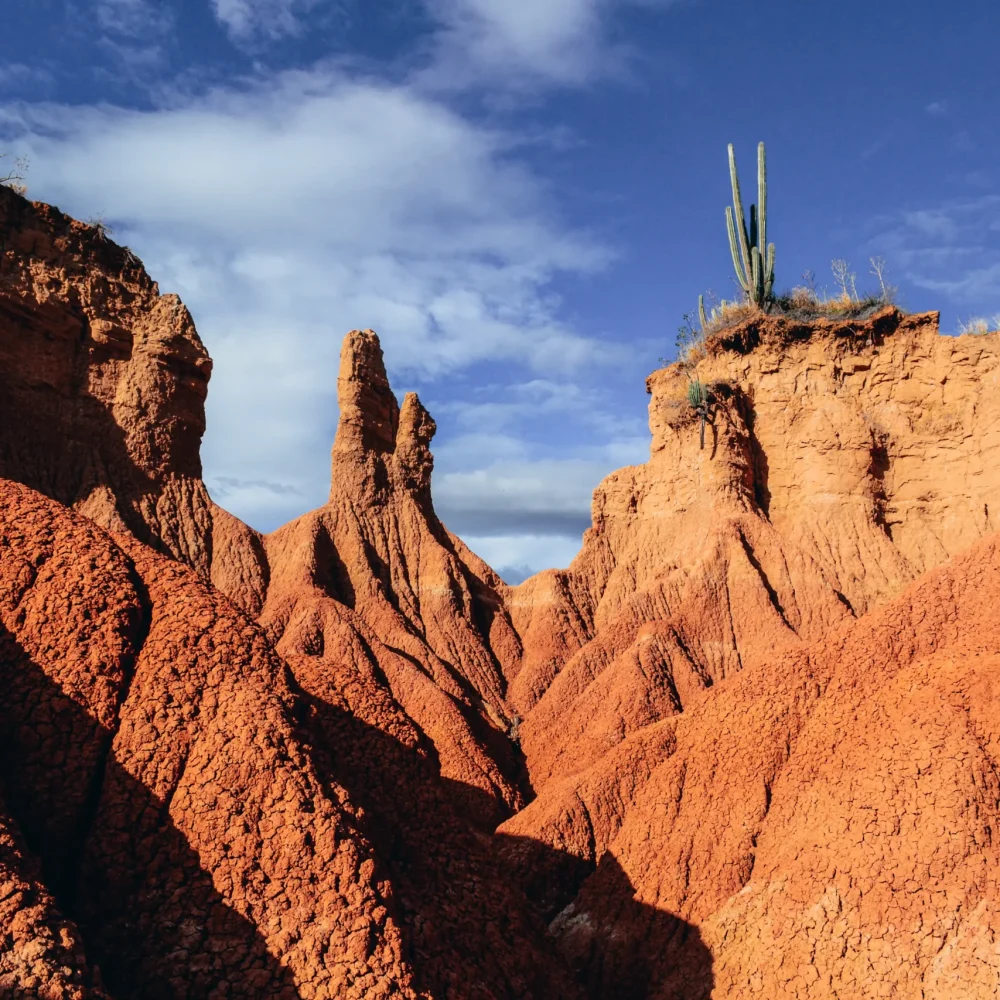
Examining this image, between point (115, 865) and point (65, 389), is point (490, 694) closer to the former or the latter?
point (65, 389)

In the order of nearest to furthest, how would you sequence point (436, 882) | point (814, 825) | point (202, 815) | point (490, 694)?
point (202, 815) → point (436, 882) → point (814, 825) → point (490, 694)

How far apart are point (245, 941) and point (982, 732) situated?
11647mm

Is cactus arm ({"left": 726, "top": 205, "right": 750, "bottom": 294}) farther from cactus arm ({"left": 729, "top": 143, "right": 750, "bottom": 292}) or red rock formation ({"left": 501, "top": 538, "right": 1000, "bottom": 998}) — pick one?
red rock formation ({"left": 501, "top": 538, "right": 1000, "bottom": 998})

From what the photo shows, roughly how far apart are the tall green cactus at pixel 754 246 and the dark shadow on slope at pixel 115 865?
119ft

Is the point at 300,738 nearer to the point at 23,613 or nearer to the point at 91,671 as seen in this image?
the point at 91,671

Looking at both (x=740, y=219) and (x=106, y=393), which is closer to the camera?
(x=106, y=393)

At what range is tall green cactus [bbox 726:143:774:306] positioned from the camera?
42.8m

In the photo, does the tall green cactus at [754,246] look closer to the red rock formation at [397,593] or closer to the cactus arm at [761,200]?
the cactus arm at [761,200]

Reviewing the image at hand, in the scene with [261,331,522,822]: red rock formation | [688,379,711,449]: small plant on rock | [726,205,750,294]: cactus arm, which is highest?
[726,205,750,294]: cactus arm

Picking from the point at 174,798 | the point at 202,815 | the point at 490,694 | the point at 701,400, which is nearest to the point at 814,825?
the point at 202,815

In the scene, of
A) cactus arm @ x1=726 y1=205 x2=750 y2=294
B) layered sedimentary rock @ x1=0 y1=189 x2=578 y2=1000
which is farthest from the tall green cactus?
layered sedimentary rock @ x1=0 y1=189 x2=578 y2=1000

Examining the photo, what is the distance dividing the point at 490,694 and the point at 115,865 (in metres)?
27.0

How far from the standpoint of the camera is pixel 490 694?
36.8 meters

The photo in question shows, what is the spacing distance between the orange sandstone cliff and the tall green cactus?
7.09 feet
